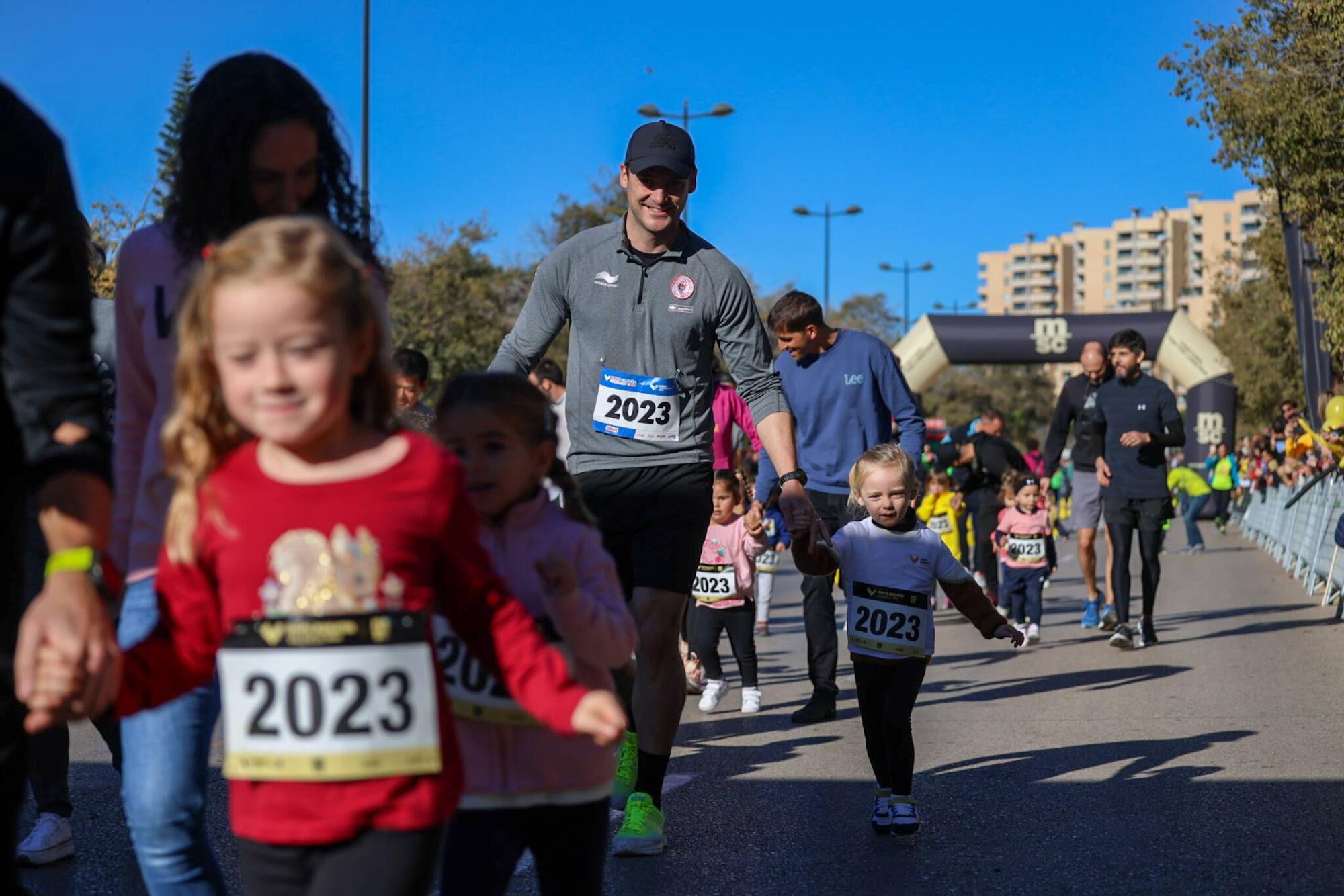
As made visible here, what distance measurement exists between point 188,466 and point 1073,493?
11.2 metres

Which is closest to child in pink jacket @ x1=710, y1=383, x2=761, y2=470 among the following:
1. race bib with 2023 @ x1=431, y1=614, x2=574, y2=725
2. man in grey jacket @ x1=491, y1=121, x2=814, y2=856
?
man in grey jacket @ x1=491, y1=121, x2=814, y2=856

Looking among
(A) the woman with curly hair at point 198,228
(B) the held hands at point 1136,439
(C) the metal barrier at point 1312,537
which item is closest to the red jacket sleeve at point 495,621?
(A) the woman with curly hair at point 198,228

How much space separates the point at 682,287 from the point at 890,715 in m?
1.58

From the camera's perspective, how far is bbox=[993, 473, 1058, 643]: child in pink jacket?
500 inches

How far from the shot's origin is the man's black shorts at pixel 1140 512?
472 inches

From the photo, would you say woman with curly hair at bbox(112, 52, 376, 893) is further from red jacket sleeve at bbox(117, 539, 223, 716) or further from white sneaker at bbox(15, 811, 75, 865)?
white sneaker at bbox(15, 811, 75, 865)

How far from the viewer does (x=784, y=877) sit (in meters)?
5.07

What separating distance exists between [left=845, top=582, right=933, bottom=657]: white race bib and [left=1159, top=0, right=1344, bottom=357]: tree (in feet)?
46.8

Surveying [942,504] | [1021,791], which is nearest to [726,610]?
[1021,791]

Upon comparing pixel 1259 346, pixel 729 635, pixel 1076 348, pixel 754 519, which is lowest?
pixel 729 635

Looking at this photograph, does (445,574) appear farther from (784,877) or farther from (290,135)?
(784,877)

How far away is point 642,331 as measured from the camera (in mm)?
5480

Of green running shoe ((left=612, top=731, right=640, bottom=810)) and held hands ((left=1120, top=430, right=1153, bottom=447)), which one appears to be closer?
green running shoe ((left=612, top=731, right=640, bottom=810))

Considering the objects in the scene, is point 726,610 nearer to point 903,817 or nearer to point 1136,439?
point 903,817
